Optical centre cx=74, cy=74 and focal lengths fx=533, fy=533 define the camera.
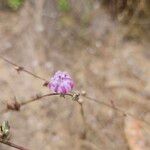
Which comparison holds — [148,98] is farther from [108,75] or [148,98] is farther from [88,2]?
[88,2]

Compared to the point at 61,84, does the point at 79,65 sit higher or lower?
higher

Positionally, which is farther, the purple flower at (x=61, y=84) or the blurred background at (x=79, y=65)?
the blurred background at (x=79, y=65)

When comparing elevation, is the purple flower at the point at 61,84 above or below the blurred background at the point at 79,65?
below

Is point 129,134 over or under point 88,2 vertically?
under

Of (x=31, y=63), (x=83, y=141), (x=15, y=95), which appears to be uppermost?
(x=31, y=63)

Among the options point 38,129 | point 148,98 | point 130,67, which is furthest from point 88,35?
point 38,129

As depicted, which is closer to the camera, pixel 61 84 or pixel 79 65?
pixel 61 84

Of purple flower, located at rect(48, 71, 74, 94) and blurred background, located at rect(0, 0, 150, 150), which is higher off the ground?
blurred background, located at rect(0, 0, 150, 150)

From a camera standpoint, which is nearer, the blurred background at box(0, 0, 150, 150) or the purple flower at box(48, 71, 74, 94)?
the purple flower at box(48, 71, 74, 94)
